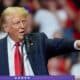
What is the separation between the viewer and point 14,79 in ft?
8.27

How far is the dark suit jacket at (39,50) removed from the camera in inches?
117

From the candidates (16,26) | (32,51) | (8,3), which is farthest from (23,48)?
(8,3)

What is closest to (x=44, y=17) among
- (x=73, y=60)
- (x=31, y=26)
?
(x=31, y=26)

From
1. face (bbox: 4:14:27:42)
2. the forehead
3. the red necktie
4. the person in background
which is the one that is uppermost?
the person in background

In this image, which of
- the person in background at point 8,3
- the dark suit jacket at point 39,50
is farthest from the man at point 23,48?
the person in background at point 8,3

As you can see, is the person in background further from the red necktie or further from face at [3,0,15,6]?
the red necktie

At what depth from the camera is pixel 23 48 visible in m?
3.02

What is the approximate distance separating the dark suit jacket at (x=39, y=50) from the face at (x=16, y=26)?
6 centimetres

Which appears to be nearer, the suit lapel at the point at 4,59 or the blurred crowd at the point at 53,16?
the suit lapel at the point at 4,59

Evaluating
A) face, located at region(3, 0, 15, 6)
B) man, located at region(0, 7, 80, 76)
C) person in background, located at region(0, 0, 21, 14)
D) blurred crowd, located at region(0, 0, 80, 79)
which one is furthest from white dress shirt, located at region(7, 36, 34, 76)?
face, located at region(3, 0, 15, 6)

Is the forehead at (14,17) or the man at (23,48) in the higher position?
the forehead at (14,17)

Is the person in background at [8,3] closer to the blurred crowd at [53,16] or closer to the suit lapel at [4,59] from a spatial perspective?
the blurred crowd at [53,16]

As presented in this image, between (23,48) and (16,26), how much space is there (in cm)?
17

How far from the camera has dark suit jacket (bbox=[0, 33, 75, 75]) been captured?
2.98m
